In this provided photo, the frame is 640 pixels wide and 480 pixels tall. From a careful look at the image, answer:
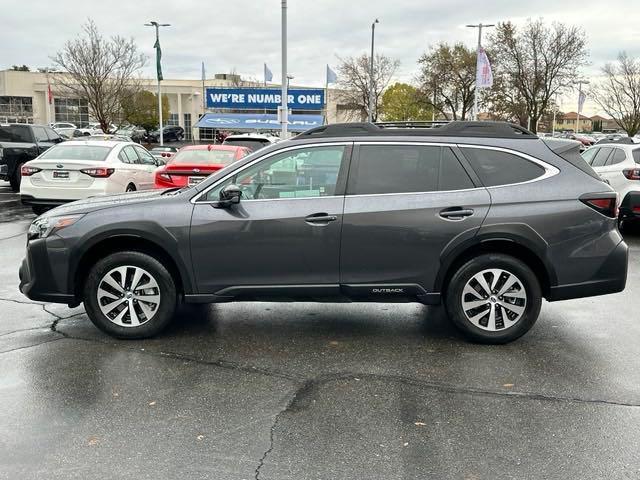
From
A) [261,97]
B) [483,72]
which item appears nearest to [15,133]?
[261,97]

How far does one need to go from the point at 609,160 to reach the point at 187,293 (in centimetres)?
946

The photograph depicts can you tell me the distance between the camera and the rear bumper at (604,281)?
17.0ft

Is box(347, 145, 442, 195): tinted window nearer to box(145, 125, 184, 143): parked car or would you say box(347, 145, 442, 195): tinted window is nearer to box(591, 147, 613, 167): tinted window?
box(591, 147, 613, 167): tinted window

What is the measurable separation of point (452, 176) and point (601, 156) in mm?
8420

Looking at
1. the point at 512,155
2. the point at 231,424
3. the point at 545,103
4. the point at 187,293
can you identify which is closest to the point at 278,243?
the point at 187,293

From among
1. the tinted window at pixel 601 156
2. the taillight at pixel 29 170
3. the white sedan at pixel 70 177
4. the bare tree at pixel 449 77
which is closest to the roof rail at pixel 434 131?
the white sedan at pixel 70 177

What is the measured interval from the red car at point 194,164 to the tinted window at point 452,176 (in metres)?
5.24

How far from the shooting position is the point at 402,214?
5.10 m

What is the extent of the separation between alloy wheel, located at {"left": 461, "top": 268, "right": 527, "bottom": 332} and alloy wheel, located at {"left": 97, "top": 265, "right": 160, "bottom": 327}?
2.68m

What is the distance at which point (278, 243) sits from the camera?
5.12 meters

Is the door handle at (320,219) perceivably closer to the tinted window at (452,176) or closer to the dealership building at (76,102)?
the tinted window at (452,176)

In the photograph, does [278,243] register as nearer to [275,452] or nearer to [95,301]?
[95,301]

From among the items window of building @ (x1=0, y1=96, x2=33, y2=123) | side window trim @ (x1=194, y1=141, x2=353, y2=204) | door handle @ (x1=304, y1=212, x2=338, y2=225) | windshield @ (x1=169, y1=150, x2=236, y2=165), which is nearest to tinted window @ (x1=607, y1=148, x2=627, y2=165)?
windshield @ (x1=169, y1=150, x2=236, y2=165)

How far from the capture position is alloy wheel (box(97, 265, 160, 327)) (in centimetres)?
529
